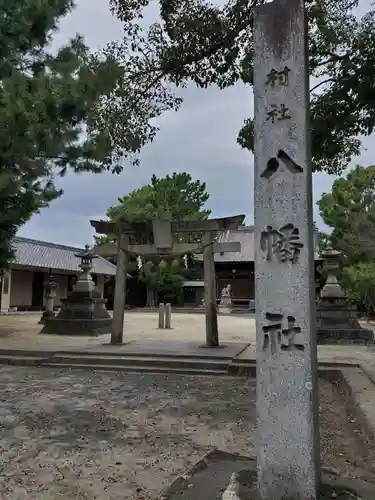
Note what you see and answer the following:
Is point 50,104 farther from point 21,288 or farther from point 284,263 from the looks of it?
point 21,288

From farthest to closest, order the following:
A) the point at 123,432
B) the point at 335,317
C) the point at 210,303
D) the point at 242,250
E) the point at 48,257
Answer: the point at 242,250 < the point at 48,257 < the point at 335,317 < the point at 210,303 < the point at 123,432

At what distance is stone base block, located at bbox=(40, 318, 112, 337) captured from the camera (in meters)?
13.2

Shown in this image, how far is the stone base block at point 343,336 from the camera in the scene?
11.7 meters

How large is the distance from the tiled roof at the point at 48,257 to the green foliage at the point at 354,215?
14.9 m

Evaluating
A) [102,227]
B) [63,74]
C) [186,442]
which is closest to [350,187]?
[102,227]

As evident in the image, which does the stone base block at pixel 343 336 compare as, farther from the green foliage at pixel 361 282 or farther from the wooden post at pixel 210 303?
the green foliage at pixel 361 282

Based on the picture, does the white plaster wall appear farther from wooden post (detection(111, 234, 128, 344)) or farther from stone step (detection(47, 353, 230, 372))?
stone step (detection(47, 353, 230, 372))

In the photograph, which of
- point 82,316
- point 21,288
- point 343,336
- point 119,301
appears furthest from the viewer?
point 21,288

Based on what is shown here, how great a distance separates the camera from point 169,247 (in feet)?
34.0

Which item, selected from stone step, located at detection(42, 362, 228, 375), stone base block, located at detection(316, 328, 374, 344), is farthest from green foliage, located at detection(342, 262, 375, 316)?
stone step, located at detection(42, 362, 228, 375)

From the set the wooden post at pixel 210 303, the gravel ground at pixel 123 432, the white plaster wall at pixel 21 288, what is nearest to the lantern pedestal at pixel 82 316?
the wooden post at pixel 210 303

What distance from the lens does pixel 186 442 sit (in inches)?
178

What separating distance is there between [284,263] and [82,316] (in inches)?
449

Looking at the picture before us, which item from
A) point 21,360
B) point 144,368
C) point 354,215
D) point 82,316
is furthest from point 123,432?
point 354,215
